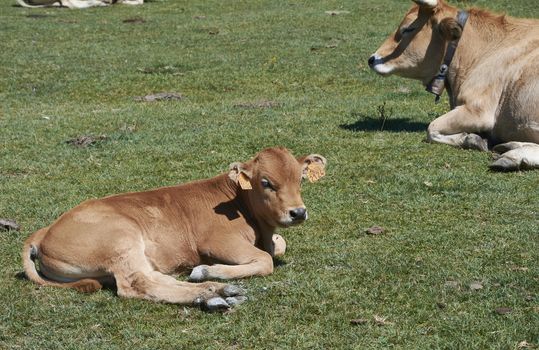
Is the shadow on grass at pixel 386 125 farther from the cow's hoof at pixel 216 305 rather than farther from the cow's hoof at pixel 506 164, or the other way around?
the cow's hoof at pixel 216 305

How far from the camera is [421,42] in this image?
46.0 ft

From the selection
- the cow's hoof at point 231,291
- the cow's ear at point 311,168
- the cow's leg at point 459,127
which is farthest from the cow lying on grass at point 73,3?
the cow's hoof at point 231,291

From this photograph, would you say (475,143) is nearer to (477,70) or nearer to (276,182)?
(477,70)

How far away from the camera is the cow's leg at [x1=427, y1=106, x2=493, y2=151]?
506 inches

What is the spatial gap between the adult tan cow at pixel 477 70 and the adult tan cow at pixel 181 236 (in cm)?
421

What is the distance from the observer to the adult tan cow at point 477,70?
41.1 feet

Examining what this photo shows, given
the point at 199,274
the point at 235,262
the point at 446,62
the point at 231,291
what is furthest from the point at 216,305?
the point at 446,62

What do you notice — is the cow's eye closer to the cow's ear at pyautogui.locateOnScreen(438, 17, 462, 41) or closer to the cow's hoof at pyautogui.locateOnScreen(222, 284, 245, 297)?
the cow's hoof at pyautogui.locateOnScreen(222, 284, 245, 297)

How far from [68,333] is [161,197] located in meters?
1.80

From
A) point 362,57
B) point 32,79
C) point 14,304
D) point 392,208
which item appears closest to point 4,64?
point 32,79

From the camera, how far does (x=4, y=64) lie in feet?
65.4

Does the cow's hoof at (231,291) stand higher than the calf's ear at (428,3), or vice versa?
the calf's ear at (428,3)

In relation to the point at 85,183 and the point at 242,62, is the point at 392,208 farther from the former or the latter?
the point at 242,62

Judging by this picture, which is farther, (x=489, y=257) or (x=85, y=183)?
(x=85, y=183)
